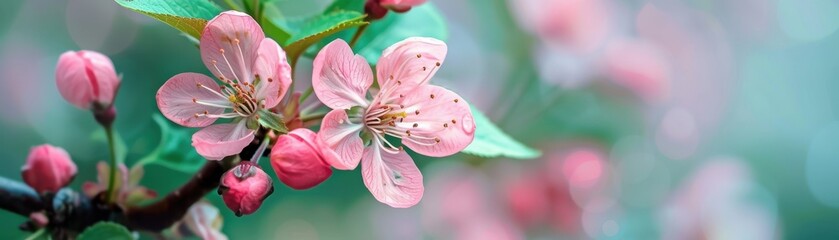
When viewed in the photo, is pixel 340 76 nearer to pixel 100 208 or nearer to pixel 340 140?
pixel 340 140

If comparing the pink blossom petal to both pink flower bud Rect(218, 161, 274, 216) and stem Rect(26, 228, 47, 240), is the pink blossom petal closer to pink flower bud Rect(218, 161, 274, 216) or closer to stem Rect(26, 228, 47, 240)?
pink flower bud Rect(218, 161, 274, 216)

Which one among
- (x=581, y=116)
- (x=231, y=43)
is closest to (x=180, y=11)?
(x=231, y=43)

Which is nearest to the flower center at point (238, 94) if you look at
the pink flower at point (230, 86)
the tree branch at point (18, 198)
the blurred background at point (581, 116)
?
the pink flower at point (230, 86)

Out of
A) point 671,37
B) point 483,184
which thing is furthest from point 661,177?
point 483,184

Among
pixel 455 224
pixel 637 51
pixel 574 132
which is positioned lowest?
pixel 455 224

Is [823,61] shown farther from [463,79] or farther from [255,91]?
[255,91]
